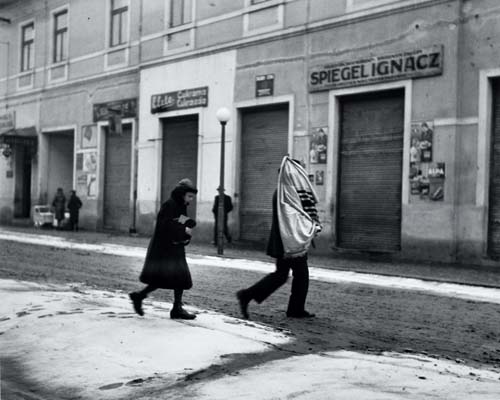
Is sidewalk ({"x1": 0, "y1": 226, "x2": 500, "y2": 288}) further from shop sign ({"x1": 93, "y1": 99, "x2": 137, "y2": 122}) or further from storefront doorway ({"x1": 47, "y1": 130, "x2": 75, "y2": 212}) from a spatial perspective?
storefront doorway ({"x1": 47, "y1": 130, "x2": 75, "y2": 212})

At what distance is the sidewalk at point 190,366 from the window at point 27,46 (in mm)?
26194

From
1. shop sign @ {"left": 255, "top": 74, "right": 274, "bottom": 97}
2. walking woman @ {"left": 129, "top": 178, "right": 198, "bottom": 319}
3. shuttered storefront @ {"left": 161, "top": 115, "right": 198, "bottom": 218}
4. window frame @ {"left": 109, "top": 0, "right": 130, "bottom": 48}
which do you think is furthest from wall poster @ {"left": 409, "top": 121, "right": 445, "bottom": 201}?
window frame @ {"left": 109, "top": 0, "right": 130, "bottom": 48}

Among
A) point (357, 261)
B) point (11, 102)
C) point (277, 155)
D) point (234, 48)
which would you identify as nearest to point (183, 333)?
point (357, 261)

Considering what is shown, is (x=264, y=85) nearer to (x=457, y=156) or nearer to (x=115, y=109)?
(x=457, y=156)

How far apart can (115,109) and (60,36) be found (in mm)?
5772

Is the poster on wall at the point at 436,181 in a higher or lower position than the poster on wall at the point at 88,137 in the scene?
lower

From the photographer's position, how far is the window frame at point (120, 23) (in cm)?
2639

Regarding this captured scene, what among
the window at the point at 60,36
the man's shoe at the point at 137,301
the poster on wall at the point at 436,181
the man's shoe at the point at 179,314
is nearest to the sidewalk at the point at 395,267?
the poster on wall at the point at 436,181

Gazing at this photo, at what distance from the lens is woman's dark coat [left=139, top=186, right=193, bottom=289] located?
773 cm

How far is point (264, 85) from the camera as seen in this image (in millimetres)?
20453

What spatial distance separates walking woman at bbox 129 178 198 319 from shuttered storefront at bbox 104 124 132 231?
18.5 meters

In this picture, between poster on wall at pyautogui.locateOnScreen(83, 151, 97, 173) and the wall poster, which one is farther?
poster on wall at pyautogui.locateOnScreen(83, 151, 97, 173)

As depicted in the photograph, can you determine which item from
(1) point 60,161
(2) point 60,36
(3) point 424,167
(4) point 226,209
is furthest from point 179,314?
(1) point 60,161

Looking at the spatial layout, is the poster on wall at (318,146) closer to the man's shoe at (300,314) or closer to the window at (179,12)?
the window at (179,12)
